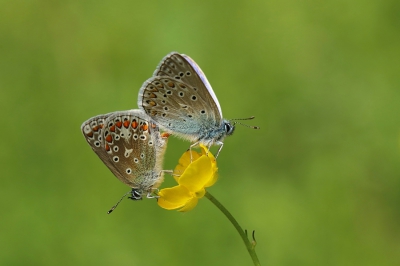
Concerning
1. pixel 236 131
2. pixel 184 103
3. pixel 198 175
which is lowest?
pixel 236 131

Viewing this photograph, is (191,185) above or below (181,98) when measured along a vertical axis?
below

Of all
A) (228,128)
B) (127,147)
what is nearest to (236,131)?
(228,128)

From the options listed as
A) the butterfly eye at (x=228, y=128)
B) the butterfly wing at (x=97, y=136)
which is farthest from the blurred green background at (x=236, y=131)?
the butterfly wing at (x=97, y=136)

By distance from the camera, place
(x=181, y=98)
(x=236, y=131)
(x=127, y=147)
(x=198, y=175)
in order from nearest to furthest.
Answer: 1. (x=198, y=175)
2. (x=127, y=147)
3. (x=181, y=98)
4. (x=236, y=131)

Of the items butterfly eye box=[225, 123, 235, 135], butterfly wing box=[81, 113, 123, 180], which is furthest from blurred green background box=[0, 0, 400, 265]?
butterfly wing box=[81, 113, 123, 180]

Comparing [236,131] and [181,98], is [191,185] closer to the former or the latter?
[181,98]

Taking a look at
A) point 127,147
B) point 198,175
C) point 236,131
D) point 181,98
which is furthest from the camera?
point 236,131

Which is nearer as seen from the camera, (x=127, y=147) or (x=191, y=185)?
(x=191, y=185)

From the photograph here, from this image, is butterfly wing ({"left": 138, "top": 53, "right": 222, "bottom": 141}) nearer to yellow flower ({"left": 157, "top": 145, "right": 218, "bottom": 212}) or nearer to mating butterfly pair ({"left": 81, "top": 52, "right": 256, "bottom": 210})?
mating butterfly pair ({"left": 81, "top": 52, "right": 256, "bottom": 210})
